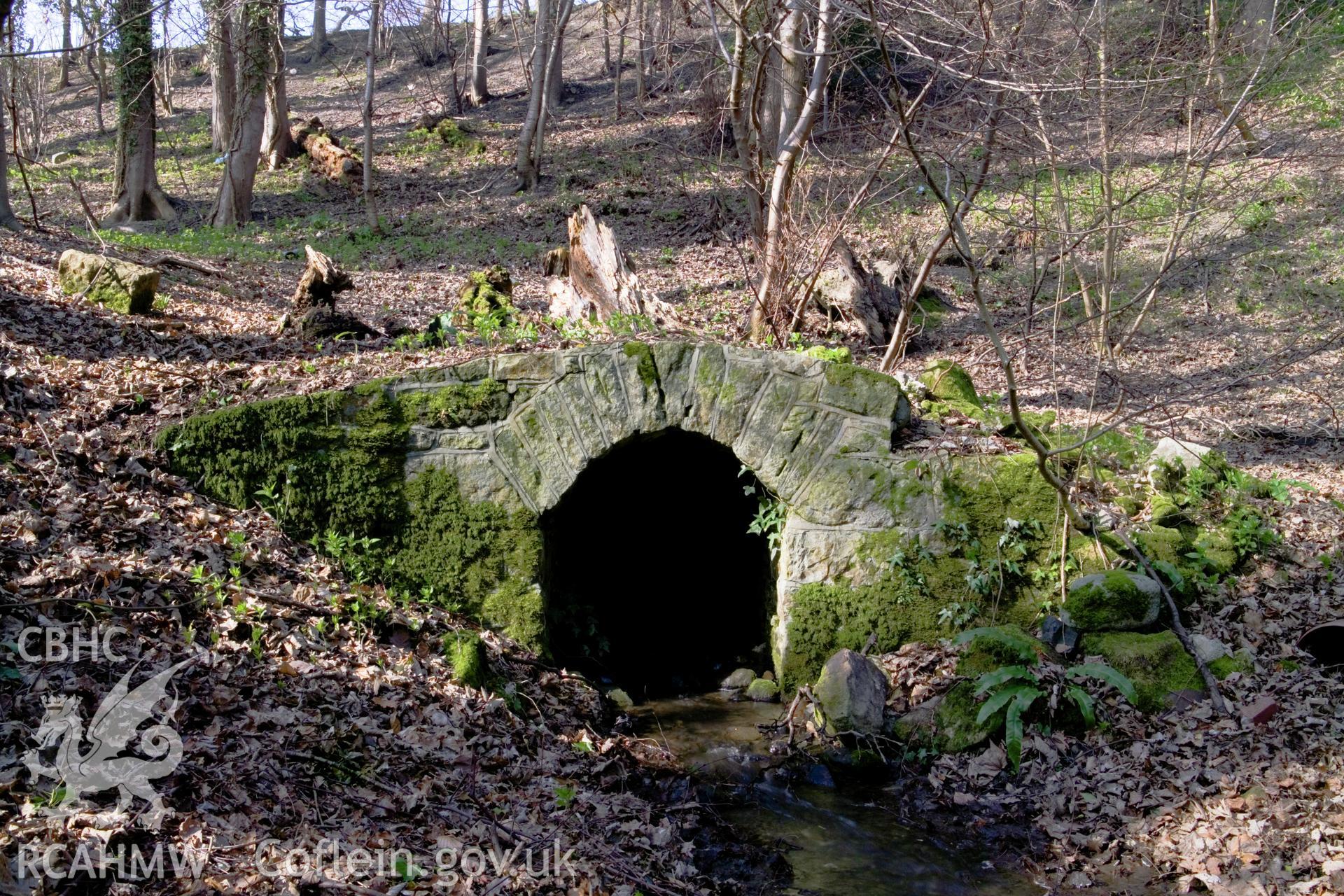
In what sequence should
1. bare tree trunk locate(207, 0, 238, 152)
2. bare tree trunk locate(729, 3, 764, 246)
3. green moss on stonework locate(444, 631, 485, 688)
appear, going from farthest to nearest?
1. bare tree trunk locate(207, 0, 238, 152)
2. bare tree trunk locate(729, 3, 764, 246)
3. green moss on stonework locate(444, 631, 485, 688)


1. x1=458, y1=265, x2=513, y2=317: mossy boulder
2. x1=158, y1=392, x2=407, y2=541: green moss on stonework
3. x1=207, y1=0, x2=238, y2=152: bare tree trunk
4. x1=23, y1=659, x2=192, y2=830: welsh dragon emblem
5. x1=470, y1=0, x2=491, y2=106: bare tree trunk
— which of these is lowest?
x1=23, y1=659, x2=192, y2=830: welsh dragon emblem

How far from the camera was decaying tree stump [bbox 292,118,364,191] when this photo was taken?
1941cm

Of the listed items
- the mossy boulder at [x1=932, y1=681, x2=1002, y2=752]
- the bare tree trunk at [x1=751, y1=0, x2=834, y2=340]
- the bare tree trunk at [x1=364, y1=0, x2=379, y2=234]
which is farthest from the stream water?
the bare tree trunk at [x1=364, y1=0, x2=379, y2=234]

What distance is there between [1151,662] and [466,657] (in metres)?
4.08

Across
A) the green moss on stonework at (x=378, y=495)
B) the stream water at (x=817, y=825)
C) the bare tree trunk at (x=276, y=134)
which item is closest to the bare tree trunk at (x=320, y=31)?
the bare tree trunk at (x=276, y=134)

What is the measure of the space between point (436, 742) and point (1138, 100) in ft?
26.6

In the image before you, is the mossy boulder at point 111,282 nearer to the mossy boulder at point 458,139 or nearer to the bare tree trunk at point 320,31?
the mossy boulder at point 458,139

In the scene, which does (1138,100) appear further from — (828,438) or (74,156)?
(74,156)

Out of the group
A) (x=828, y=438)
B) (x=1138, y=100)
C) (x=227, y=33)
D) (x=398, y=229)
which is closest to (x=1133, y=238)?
(x=1138, y=100)

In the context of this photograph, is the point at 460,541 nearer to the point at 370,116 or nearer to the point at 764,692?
the point at 764,692

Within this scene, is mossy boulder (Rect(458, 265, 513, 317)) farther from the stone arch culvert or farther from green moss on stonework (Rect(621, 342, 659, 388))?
green moss on stonework (Rect(621, 342, 659, 388))

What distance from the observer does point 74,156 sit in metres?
22.5

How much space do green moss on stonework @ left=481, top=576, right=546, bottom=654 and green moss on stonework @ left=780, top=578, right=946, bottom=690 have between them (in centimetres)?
170

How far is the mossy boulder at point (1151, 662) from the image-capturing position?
557 cm
